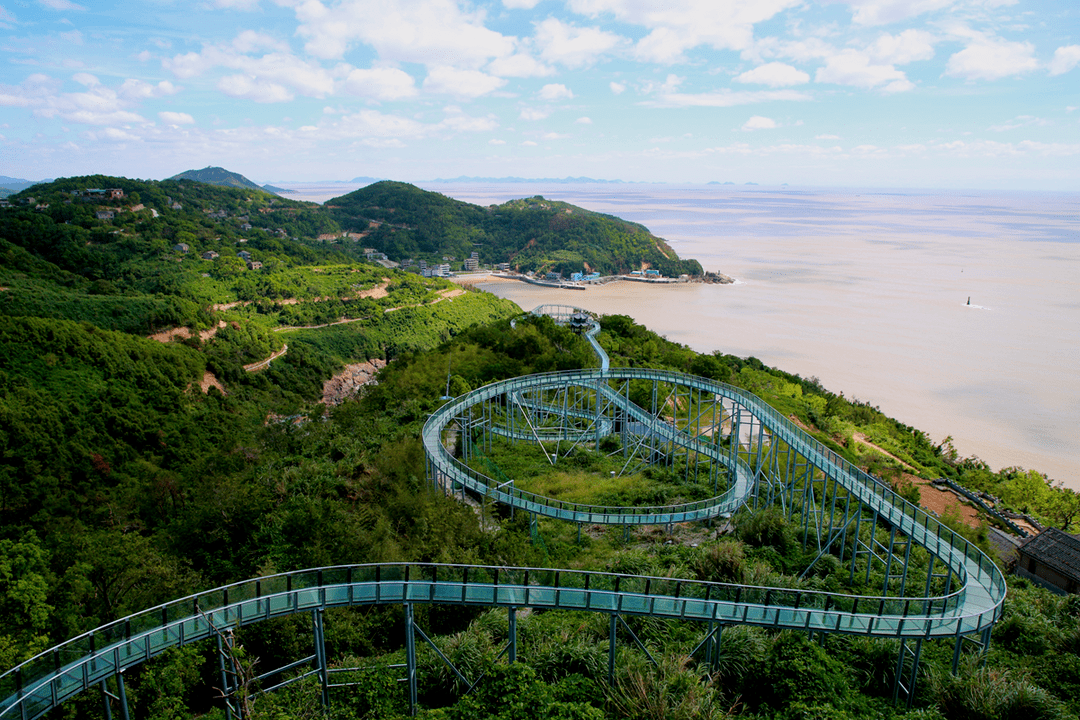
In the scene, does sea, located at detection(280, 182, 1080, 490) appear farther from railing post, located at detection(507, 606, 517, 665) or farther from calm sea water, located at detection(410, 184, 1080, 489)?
railing post, located at detection(507, 606, 517, 665)

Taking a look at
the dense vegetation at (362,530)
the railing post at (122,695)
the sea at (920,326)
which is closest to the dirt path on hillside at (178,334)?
the dense vegetation at (362,530)

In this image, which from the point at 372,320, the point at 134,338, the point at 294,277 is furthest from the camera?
the point at 294,277

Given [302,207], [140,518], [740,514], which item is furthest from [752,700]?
[302,207]

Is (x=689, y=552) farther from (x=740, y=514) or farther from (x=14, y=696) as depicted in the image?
(x=14, y=696)

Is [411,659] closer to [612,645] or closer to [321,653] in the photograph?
[321,653]

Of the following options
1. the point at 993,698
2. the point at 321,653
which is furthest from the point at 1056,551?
the point at 321,653
